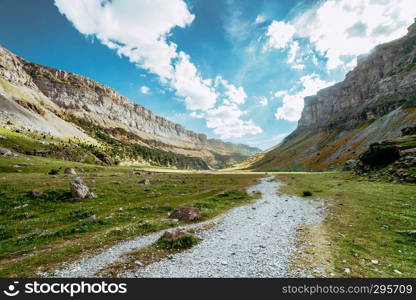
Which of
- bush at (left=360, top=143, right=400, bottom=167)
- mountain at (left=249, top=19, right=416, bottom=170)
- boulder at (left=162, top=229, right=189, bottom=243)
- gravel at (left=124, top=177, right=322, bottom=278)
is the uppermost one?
mountain at (left=249, top=19, right=416, bottom=170)

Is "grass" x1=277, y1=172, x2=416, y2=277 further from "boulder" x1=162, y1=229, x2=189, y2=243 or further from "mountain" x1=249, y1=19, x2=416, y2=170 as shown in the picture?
"mountain" x1=249, y1=19, x2=416, y2=170

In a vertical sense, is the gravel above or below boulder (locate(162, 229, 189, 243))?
below

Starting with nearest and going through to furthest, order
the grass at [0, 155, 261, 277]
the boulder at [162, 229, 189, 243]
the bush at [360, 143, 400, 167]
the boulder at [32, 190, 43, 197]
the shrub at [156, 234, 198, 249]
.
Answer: the grass at [0, 155, 261, 277] → the shrub at [156, 234, 198, 249] → the boulder at [162, 229, 189, 243] → the boulder at [32, 190, 43, 197] → the bush at [360, 143, 400, 167]

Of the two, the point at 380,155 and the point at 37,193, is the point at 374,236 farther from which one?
the point at 380,155

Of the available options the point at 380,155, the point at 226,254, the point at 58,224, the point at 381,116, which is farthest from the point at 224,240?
the point at 381,116

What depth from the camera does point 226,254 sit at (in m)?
10.5

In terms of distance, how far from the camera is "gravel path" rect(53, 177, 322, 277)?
334 inches

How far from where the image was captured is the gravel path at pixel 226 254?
27.9 feet

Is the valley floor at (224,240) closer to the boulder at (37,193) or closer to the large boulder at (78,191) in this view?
the boulder at (37,193)

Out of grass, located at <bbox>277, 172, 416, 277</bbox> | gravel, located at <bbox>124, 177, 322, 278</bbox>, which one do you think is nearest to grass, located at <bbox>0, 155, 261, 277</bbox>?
gravel, located at <bbox>124, 177, 322, 278</bbox>

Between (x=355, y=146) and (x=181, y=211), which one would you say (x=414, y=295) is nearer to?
(x=181, y=211)

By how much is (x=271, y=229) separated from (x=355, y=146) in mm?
138270

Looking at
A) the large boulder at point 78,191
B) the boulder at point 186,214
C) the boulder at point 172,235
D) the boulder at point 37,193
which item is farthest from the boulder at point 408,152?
the boulder at point 37,193

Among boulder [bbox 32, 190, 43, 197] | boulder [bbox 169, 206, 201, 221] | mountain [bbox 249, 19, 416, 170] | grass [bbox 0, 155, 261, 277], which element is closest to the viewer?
grass [bbox 0, 155, 261, 277]
